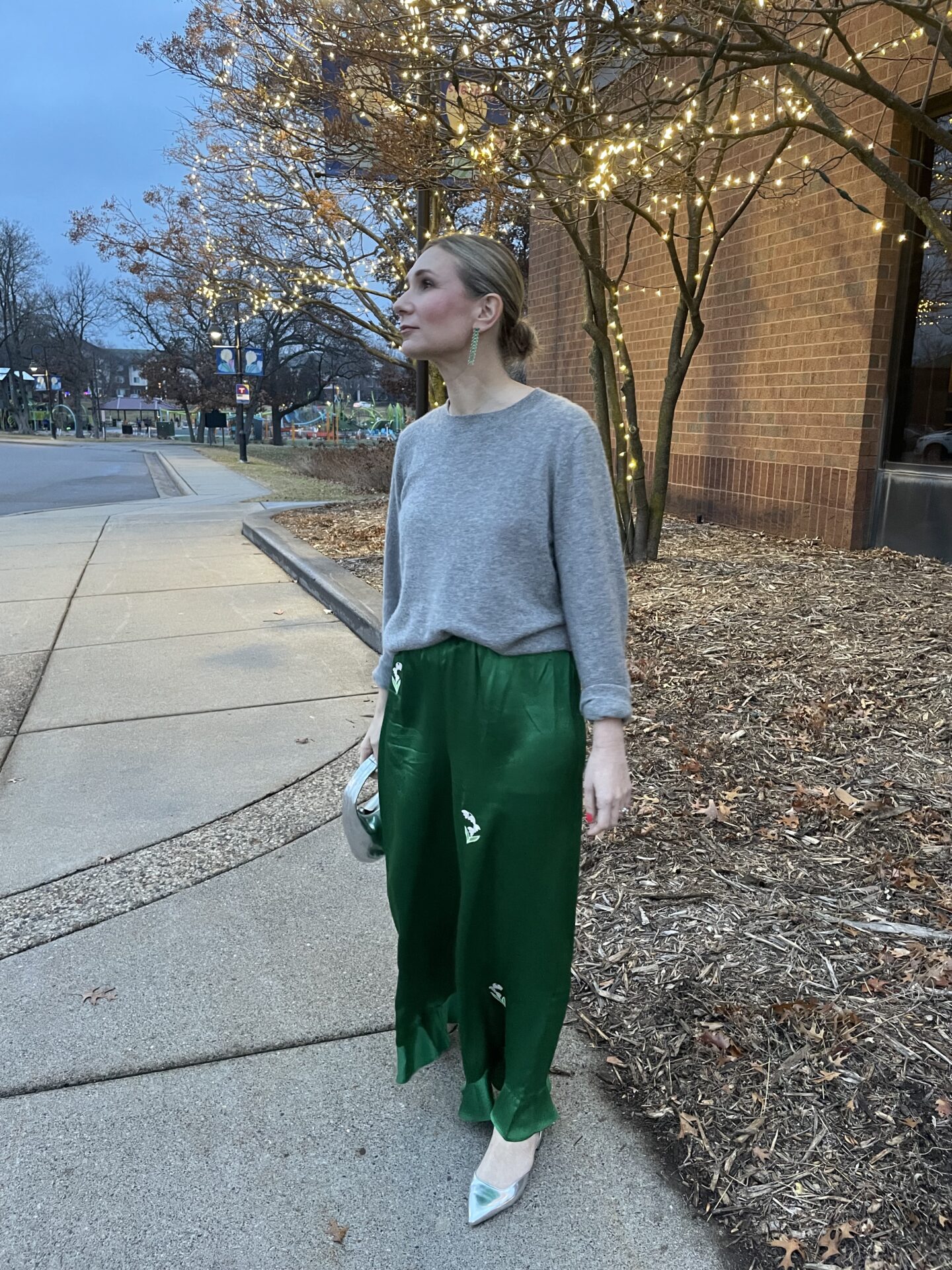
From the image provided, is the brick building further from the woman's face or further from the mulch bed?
the woman's face

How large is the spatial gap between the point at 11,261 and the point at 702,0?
262ft

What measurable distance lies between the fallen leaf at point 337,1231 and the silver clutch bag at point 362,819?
30.0 inches

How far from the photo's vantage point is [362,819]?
2.32 metres

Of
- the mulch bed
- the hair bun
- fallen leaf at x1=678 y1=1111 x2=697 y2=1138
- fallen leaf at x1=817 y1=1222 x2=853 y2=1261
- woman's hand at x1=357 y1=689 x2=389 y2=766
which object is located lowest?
fallen leaf at x1=678 y1=1111 x2=697 y2=1138

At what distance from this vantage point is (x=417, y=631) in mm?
1990

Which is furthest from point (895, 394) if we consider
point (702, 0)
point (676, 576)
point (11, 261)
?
point (11, 261)

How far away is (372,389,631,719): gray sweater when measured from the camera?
1820 mm

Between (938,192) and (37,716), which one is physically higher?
(938,192)

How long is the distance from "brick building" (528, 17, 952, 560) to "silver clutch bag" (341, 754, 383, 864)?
18.3 ft

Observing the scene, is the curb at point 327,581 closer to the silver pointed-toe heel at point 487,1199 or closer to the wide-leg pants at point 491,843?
the wide-leg pants at point 491,843

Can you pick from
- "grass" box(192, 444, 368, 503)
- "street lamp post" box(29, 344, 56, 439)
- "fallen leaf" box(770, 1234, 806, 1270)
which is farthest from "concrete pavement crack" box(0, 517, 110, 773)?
"street lamp post" box(29, 344, 56, 439)

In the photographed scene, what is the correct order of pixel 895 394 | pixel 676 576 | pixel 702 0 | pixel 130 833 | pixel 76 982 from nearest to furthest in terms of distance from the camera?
pixel 76 982 < pixel 130 833 < pixel 702 0 < pixel 676 576 < pixel 895 394

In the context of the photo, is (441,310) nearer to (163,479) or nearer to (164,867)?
(164,867)

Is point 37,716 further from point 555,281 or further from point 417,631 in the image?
point 555,281
